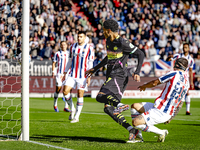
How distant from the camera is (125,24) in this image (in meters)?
21.8

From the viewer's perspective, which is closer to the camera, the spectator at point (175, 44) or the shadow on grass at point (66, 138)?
the shadow on grass at point (66, 138)

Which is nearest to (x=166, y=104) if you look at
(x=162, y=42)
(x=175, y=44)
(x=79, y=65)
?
(x=79, y=65)

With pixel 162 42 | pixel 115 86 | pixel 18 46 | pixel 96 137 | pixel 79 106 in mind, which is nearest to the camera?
pixel 115 86

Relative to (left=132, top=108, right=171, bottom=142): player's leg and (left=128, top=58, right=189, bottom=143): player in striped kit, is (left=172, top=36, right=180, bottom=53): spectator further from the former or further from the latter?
(left=132, top=108, right=171, bottom=142): player's leg

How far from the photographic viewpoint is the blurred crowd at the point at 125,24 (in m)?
18.6

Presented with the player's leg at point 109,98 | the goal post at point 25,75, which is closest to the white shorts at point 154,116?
the player's leg at point 109,98

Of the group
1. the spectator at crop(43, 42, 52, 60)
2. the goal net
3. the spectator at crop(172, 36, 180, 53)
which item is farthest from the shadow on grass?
the spectator at crop(172, 36, 180, 53)

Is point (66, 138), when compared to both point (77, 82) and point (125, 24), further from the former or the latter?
point (125, 24)

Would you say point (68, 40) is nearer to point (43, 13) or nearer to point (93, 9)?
point (43, 13)

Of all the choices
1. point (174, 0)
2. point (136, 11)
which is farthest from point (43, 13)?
point (174, 0)

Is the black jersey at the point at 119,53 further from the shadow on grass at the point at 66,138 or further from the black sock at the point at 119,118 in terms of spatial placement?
the shadow on grass at the point at 66,138

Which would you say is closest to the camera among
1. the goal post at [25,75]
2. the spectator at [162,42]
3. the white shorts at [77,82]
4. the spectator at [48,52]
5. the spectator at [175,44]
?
the goal post at [25,75]

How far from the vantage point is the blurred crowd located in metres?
18.6

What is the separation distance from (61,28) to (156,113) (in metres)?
14.8
